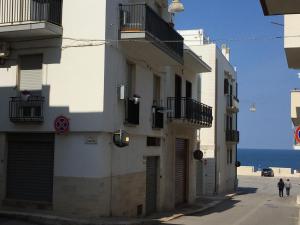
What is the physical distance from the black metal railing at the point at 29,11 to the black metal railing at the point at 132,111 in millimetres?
3817

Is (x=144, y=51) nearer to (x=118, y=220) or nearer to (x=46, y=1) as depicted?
(x=46, y=1)

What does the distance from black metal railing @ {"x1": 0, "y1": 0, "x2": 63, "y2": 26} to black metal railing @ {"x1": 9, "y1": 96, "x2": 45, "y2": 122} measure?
2687 mm

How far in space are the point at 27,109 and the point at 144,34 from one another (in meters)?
4.85

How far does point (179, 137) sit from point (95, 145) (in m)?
10.4

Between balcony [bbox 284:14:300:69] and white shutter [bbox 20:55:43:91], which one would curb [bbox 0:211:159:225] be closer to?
white shutter [bbox 20:55:43:91]

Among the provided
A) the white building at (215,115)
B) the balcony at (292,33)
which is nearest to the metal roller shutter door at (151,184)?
the balcony at (292,33)

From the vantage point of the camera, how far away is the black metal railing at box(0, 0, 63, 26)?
17.9 metres

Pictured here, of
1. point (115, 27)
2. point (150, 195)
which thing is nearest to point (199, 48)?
point (150, 195)

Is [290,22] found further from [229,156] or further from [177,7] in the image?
[229,156]

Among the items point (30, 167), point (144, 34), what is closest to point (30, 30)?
point (144, 34)

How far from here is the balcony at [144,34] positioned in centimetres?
1884

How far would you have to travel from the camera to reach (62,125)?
17844 millimetres

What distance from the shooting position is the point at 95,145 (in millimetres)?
17562

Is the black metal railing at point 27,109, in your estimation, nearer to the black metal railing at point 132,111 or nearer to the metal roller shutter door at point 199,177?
the black metal railing at point 132,111
